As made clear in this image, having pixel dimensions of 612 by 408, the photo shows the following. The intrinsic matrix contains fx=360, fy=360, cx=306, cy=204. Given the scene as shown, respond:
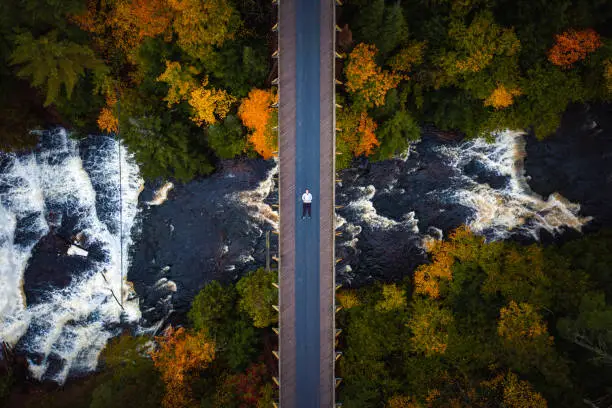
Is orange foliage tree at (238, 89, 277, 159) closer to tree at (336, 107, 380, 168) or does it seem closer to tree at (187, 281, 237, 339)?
tree at (336, 107, 380, 168)

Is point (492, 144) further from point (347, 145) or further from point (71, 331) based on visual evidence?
point (71, 331)

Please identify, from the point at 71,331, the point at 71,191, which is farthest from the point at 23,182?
the point at 71,331

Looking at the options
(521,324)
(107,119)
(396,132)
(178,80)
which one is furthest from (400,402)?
(107,119)

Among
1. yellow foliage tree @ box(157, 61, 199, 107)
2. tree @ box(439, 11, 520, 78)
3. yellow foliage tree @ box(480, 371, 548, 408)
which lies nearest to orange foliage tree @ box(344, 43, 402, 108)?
tree @ box(439, 11, 520, 78)

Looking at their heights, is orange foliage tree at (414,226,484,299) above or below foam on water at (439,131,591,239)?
below

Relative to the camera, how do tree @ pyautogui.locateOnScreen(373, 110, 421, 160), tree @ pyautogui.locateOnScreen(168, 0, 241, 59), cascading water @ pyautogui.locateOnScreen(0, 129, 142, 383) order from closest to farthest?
tree @ pyautogui.locateOnScreen(168, 0, 241, 59) → tree @ pyautogui.locateOnScreen(373, 110, 421, 160) → cascading water @ pyautogui.locateOnScreen(0, 129, 142, 383)

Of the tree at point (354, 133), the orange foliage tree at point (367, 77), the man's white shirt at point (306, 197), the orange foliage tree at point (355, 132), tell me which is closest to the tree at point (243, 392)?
the man's white shirt at point (306, 197)

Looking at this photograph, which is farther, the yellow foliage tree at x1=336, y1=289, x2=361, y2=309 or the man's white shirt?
the yellow foliage tree at x1=336, y1=289, x2=361, y2=309
